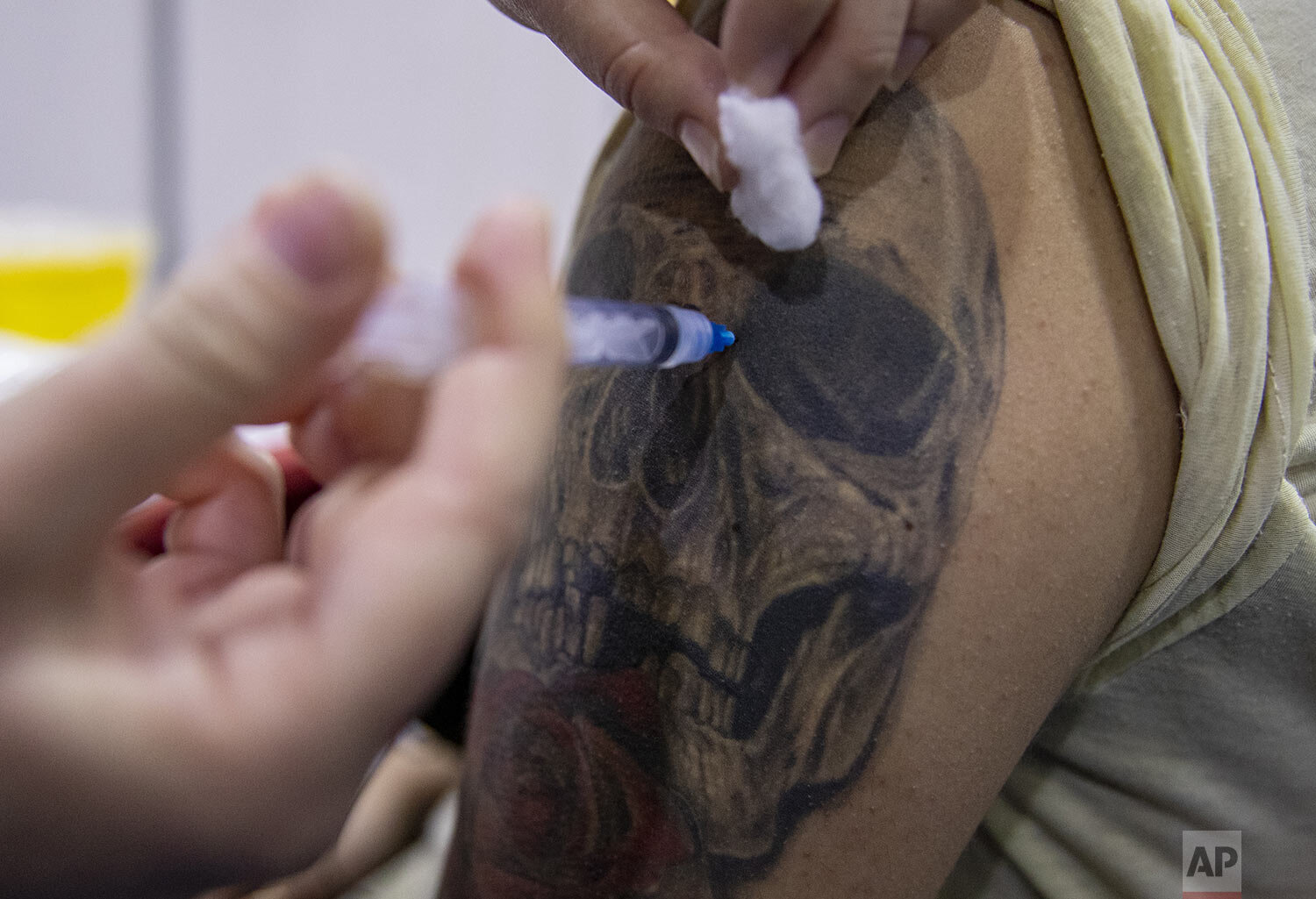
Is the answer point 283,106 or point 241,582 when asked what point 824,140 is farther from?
point 283,106

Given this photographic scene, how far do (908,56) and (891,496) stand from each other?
0.30m

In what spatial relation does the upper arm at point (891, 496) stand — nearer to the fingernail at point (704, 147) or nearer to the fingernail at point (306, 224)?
the fingernail at point (704, 147)

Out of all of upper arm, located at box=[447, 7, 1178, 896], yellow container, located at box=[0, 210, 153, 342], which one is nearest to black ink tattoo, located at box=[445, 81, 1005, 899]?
upper arm, located at box=[447, 7, 1178, 896]

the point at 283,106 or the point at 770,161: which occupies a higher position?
the point at 283,106

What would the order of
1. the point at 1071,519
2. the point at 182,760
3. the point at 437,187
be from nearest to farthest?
the point at 182,760
the point at 1071,519
the point at 437,187

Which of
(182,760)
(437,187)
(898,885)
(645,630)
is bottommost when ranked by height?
(898,885)

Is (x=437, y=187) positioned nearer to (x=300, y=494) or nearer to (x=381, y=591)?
(x=300, y=494)

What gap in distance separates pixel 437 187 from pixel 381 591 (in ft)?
7.99

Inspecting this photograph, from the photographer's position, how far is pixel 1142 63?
0.61 metres

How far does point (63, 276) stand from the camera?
2.30m

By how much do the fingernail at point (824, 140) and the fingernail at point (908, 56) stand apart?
0.05 m

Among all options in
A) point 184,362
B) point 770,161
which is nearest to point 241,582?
point 184,362

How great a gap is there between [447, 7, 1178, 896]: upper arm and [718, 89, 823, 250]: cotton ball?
4cm

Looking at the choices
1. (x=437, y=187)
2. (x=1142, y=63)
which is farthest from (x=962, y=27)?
(x=437, y=187)
